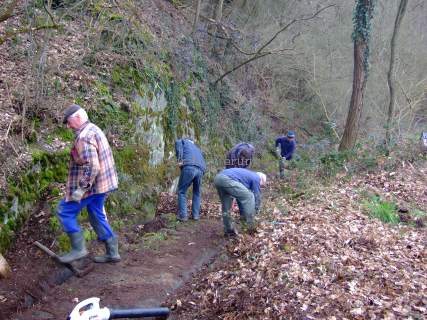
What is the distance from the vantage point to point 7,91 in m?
7.85

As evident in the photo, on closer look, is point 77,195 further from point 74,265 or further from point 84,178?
point 74,265

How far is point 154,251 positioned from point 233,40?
499 inches

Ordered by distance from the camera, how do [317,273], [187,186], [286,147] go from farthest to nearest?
[286,147], [187,186], [317,273]

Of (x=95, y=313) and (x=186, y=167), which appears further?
(x=186, y=167)

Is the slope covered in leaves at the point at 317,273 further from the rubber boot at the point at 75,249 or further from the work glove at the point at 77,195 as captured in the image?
the work glove at the point at 77,195

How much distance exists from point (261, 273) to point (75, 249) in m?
2.42

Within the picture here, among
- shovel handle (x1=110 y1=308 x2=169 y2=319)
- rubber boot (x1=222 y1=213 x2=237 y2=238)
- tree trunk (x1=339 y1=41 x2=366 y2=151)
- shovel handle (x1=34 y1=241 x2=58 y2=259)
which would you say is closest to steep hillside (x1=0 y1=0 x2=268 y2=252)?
shovel handle (x1=34 y1=241 x2=58 y2=259)

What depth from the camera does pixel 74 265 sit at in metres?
6.00

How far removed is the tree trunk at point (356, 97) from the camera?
48.2 ft

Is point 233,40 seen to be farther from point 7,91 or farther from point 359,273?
point 359,273

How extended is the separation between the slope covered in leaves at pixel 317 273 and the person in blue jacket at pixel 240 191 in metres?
0.36

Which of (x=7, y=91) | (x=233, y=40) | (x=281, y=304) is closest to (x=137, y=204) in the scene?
(x=7, y=91)

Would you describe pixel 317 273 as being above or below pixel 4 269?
below

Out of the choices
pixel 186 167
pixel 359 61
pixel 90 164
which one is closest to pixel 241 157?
pixel 186 167
